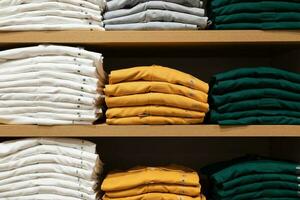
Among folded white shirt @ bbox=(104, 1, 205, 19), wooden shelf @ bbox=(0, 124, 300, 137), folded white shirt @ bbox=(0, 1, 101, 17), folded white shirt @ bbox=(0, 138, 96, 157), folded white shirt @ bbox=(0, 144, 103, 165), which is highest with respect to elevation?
folded white shirt @ bbox=(104, 1, 205, 19)

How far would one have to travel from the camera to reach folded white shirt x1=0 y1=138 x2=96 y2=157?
114 cm

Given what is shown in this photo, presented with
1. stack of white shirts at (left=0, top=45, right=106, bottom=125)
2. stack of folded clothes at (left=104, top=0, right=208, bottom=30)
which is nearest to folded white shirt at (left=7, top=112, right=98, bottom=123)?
stack of white shirts at (left=0, top=45, right=106, bottom=125)

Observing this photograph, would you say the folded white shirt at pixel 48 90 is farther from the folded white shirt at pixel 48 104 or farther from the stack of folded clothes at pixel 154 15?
the stack of folded clothes at pixel 154 15

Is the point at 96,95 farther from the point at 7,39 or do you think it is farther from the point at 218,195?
the point at 218,195

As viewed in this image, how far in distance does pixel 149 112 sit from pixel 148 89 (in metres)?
0.08

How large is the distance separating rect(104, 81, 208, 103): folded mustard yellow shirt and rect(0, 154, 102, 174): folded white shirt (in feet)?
0.83

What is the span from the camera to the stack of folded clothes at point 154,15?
3.73 feet

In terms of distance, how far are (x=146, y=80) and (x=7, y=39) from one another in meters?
0.49

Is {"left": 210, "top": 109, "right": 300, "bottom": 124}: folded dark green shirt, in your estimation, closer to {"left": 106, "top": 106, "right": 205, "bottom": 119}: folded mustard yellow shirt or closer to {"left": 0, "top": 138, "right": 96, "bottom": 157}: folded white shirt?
{"left": 106, "top": 106, "right": 205, "bottom": 119}: folded mustard yellow shirt

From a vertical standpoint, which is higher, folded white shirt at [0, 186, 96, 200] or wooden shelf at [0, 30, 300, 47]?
wooden shelf at [0, 30, 300, 47]

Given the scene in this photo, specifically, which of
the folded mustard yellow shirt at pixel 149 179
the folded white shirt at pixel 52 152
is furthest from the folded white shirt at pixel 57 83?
the folded mustard yellow shirt at pixel 149 179

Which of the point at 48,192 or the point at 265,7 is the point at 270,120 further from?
the point at 48,192

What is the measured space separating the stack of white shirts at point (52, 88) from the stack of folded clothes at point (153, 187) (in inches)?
9.5

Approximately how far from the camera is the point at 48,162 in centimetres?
115
